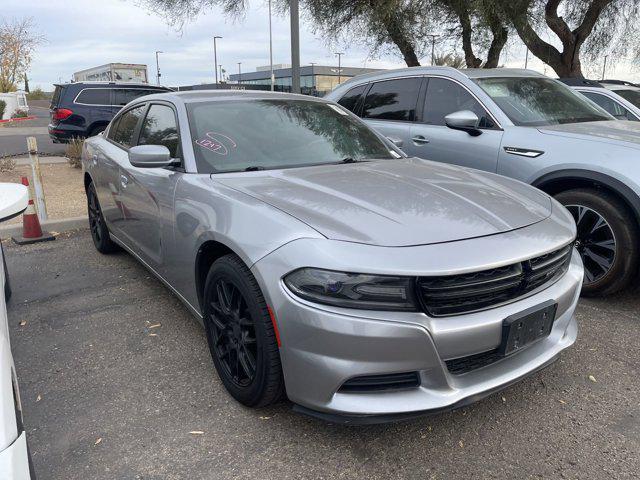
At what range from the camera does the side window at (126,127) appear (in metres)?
4.24

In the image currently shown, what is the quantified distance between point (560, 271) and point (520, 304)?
469mm

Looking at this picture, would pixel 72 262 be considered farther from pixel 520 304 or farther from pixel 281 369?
pixel 520 304

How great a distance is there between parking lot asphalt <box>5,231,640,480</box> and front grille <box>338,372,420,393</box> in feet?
1.32

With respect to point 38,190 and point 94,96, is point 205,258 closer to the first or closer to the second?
point 38,190

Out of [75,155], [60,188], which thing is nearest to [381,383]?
[60,188]

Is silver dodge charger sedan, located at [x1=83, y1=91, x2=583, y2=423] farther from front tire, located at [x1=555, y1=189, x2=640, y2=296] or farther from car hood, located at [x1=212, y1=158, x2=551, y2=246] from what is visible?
front tire, located at [x1=555, y1=189, x2=640, y2=296]

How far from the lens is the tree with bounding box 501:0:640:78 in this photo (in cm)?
1289

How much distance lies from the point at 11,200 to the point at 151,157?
3.15 ft

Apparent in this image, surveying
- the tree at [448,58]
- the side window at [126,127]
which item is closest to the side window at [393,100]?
the side window at [126,127]

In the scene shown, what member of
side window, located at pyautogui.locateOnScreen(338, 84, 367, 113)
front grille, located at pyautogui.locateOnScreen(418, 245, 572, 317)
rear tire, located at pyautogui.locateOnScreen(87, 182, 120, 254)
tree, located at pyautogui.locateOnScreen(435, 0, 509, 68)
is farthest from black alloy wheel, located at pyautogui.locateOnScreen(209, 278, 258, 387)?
tree, located at pyautogui.locateOnScreen(435, 0, 509, 68)

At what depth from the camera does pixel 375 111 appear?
5.66 m

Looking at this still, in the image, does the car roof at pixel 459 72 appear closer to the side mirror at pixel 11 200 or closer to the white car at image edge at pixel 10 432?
the side mirror at pixel 11 200

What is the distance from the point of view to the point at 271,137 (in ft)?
11.0

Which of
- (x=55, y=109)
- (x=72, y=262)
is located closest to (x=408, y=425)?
(x=72, y=262)
